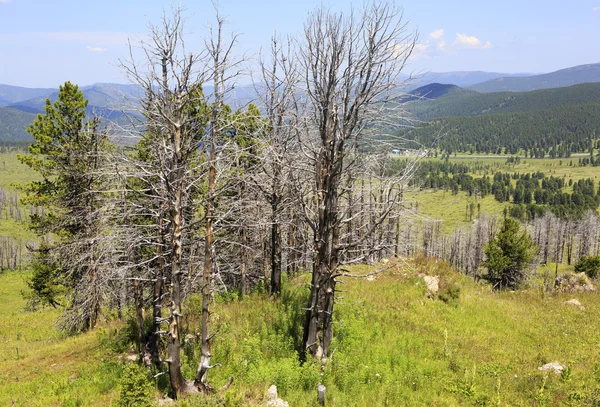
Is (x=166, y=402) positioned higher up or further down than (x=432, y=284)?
higher up

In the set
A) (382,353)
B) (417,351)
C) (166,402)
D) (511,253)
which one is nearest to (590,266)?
(511,253)

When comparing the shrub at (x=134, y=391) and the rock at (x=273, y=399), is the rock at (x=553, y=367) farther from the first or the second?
the shrub at (x=134, y=391)

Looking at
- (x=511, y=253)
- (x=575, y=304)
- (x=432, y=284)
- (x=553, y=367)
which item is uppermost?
(x=553, y=367)

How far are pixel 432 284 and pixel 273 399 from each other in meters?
10.2

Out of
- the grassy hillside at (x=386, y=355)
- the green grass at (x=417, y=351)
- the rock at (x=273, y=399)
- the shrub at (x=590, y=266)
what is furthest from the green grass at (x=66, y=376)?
the shrub at (x=590, y=266)

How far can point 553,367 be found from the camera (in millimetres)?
9773

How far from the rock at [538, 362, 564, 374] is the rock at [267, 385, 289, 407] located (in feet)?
23.7

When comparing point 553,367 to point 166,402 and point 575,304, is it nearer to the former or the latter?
point 575,304

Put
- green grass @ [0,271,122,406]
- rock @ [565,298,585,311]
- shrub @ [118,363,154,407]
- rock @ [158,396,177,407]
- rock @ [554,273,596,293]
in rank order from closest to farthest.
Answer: shrub @ [118,363,154,407]
rock @ [158,396,177,407]
green grass @ [0,271,122,406]
rock @ [565,298,585,311]
rock @ [554,273,596,293]

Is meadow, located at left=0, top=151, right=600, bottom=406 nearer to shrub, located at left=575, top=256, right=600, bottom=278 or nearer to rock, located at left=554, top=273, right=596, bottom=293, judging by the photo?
rock, located at left=554, top=273, right=596, bottom=293

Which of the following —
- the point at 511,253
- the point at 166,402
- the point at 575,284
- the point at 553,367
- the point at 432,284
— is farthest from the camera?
the point at 511,253

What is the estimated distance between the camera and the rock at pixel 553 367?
9625 mm

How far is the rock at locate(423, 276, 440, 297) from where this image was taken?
15500mm

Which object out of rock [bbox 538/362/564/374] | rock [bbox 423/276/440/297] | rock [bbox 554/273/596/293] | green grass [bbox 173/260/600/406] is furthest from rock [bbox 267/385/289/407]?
rock [bbox 554/273/596/293]
